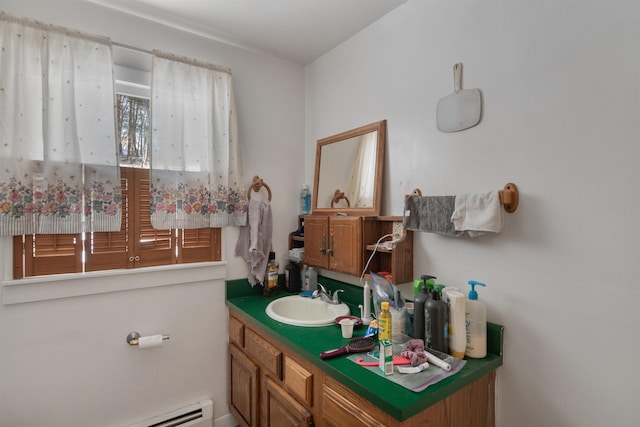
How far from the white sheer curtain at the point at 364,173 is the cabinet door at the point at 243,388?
113 centimetres

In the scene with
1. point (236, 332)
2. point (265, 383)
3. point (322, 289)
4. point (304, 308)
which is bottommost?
point (265, 383)

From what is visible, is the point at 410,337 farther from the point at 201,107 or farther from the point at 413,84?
the point at 201,107

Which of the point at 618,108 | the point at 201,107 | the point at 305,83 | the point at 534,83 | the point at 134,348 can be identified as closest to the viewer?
the point at 618,108

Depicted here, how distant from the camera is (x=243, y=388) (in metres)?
1.85

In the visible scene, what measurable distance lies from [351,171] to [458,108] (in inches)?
28.4

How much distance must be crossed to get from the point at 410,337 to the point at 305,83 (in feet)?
6.46

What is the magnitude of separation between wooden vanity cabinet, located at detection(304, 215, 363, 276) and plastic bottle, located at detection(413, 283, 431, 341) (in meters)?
0.42

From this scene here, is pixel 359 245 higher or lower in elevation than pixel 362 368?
higher

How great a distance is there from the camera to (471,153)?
4.50 feet

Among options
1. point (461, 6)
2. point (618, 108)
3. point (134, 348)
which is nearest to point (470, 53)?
point (461, 6)

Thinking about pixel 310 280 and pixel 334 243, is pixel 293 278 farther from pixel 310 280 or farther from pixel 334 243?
pixel 334 243

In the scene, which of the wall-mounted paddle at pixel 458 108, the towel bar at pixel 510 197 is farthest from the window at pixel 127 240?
the towel bar at pixel 510 197

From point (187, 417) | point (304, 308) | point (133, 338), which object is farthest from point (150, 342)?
point (304, 308)

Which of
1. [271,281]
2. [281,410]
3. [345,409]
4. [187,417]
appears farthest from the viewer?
[271,281]
